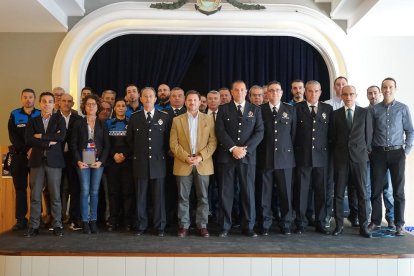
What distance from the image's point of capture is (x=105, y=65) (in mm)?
6230

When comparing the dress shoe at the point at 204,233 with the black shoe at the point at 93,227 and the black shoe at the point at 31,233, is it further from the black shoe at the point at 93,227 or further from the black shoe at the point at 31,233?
the black shoe at the point at 31,233

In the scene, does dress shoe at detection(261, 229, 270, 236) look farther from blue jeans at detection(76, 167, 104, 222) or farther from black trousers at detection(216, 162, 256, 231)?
blue jeans at detection(76, 167, 104, 222)

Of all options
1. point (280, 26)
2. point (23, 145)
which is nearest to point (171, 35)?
point (280, 26)

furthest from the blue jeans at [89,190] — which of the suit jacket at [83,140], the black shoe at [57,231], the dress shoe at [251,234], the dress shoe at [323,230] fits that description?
the dress shoe at [323,230]

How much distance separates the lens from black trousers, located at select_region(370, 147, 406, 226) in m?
4.16

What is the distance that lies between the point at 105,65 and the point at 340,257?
435 centimetres

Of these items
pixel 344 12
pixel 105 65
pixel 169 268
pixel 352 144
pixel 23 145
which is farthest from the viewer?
pixel 105 65

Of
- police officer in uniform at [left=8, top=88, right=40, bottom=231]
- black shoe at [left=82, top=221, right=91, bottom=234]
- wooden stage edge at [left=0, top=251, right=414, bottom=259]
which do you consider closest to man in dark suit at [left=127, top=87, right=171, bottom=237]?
black shoe at [left=82, top=221, right=91, bottom=234]

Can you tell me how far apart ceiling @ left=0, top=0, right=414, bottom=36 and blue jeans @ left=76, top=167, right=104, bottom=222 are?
201cm

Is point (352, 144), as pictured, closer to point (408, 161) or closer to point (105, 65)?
point (408, 161)

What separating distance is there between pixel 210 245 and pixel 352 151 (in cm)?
160

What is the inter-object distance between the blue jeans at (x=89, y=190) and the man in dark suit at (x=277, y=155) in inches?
63.3

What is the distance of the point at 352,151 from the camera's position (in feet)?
13.0

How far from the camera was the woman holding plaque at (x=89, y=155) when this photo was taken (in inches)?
160
